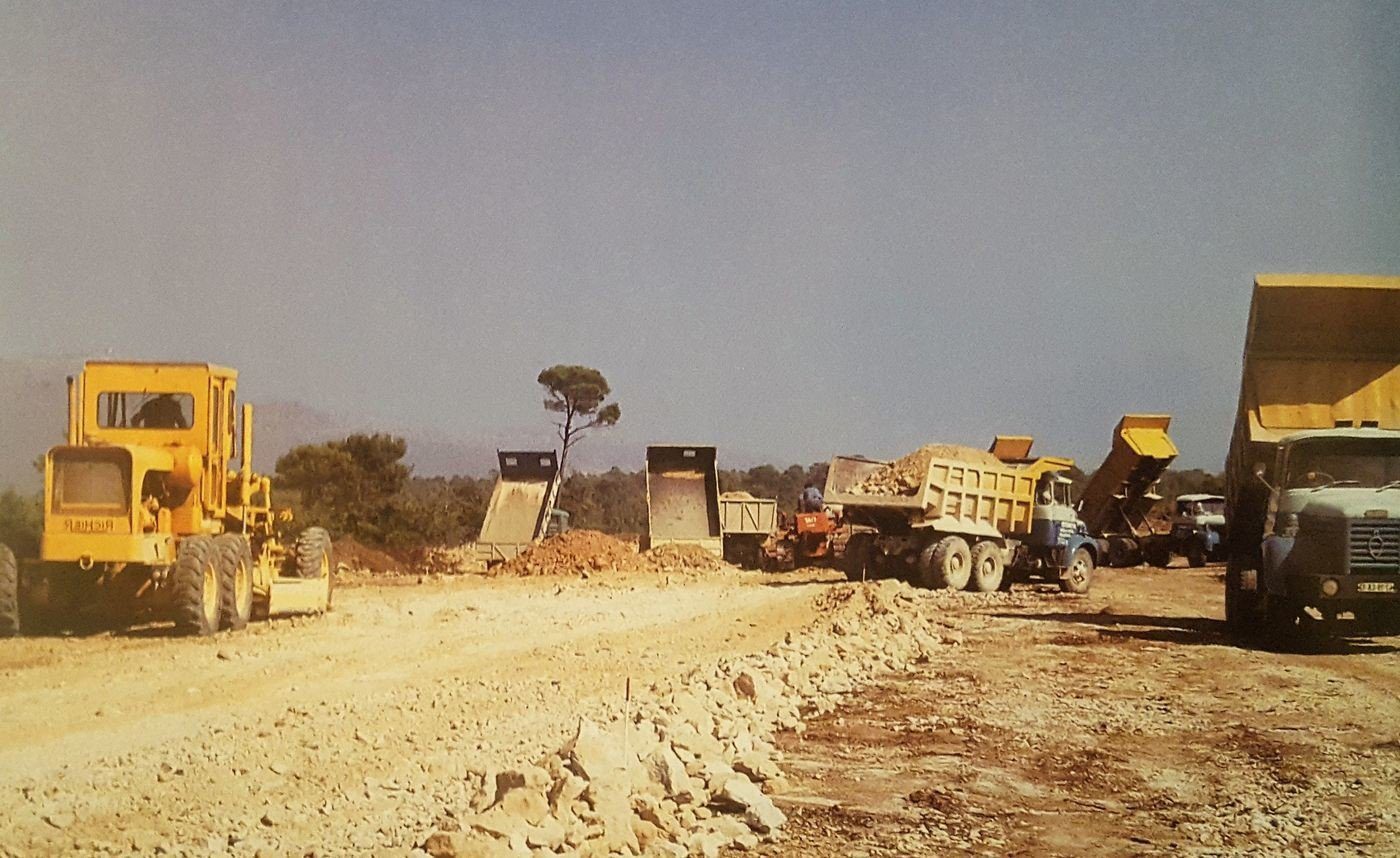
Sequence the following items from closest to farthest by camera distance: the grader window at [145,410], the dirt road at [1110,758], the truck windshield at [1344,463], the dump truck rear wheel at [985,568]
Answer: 1. the dirt road at [1110,758]
2. the truck windshield at [1344,463]
3. the grader window at [145,410]
4. the dump truck rear wheel at [985,568]

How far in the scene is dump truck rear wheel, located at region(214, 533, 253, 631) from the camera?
577 inches

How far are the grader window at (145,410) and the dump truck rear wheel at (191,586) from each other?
6.06ft

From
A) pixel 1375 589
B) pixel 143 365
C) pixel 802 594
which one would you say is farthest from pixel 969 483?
pixel 143 365

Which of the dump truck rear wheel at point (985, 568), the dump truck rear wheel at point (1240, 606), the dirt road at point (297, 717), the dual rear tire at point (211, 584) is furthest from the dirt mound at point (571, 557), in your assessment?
the dump truck rear wheel at point (1240, 606)

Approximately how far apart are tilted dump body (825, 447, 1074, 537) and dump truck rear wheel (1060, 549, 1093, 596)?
118cm

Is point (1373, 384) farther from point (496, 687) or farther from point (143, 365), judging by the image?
point (143, 365)

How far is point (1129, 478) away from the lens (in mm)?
30469

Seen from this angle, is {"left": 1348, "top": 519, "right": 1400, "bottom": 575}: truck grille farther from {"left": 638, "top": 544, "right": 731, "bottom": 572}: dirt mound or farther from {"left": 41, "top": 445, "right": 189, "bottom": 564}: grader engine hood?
{"left": 638, "top": 544, "right": 731, "bottom": 572}: dirt mound

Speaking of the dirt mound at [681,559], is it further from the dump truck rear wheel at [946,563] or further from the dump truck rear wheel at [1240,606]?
the dump truck rear wheel at [1240,606]

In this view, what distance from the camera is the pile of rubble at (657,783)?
19.2 ft

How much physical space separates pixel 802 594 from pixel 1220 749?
45.5 ft

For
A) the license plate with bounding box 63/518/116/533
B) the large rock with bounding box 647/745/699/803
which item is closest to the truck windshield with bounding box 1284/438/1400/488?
the large rock with bounding box 647/745/699/803

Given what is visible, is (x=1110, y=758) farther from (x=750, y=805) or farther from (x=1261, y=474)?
(x=1261, y=474)

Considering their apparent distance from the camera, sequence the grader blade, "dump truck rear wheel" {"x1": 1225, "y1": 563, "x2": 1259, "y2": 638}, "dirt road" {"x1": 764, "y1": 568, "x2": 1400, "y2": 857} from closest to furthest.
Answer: "dirt road" {"x1": 764, "y1": 568, "x2": 1400, "y2": 857} → "dump truck rear wheel" {"x1": 1225, "y1": 563, "x2": 1259, "y2": 638} → the grader blade
